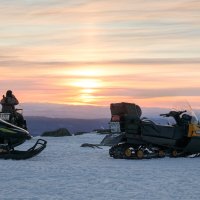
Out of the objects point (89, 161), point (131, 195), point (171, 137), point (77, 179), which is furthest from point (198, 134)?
point (131, 195)

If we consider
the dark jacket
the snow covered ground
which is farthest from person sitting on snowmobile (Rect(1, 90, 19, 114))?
the snow covered ground

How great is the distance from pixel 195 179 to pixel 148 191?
1.76 metres

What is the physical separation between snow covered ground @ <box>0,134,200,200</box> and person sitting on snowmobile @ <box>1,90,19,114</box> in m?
6.47

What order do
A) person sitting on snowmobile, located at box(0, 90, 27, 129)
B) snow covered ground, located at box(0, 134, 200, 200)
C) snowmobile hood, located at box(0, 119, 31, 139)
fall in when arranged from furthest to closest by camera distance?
1. person sitting on snowmobile, located at box(0, 90, 27, 129)
2. snowmobile hood, located at box(0, 119, 31, 139)
3. snow covered ground, located at box(0, 134, 200, 200)

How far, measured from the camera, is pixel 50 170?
1114 cm

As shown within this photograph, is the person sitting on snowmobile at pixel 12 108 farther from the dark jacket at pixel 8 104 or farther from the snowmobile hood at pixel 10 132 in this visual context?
the snowmobile hood at pixel 10 132

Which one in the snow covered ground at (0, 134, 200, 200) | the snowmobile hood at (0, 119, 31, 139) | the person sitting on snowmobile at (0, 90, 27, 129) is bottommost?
the snow covered ground at (0, 134, 200, 200)

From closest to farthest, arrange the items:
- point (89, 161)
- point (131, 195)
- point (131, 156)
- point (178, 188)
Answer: point (131, 195) < point (178, 188) < point (89, 161) < point (131, 156)

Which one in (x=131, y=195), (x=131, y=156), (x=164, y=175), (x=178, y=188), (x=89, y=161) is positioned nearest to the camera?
(x=131, y=195)

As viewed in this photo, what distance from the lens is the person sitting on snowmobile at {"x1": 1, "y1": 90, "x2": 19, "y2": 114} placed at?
2022 cm

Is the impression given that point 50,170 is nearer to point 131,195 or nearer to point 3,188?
point 3,188

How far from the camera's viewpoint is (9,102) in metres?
20.2

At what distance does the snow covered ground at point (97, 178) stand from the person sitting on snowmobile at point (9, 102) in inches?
255

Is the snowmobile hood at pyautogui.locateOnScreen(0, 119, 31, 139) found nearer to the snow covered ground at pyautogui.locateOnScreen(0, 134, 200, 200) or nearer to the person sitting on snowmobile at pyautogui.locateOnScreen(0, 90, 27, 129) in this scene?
the snow covered ground at pyautogui.locateOnScreen(0, 134, 200, 200)
